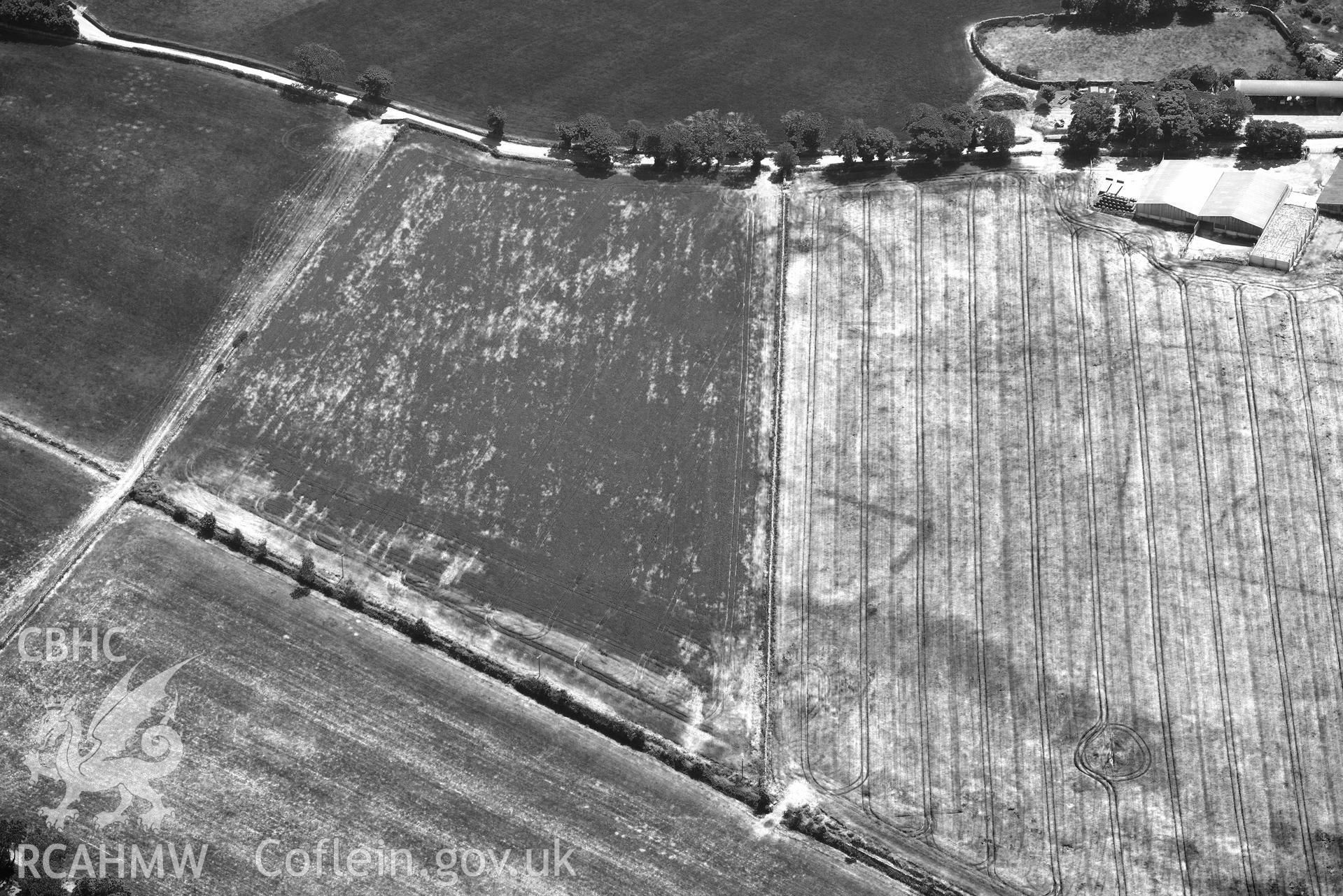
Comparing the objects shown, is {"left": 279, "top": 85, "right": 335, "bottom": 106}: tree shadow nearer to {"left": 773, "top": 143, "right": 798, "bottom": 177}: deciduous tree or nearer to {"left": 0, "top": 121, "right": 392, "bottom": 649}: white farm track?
{"left": 0, "top": 121, "right": 392, "bottom": 649}: white farm track

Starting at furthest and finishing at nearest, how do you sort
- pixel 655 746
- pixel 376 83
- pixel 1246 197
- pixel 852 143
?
pixel 376 83 → pixel 852 143 → pixel 1246 197 → pixel 655 746

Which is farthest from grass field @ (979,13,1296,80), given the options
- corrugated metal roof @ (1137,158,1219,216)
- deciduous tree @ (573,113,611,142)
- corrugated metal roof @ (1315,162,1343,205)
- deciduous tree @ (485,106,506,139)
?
deciduous tree @ (485,106,506,139)

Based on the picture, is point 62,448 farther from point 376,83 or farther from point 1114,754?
point 1114,754

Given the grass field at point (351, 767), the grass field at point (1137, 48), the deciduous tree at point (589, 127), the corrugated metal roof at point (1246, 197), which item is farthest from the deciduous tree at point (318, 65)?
the corrugated metal roof at point (1246, 197)

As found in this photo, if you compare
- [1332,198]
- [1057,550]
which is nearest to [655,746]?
[1057,550]

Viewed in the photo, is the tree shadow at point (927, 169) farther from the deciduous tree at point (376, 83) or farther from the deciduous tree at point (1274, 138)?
the deciduous tree at point (376, 83)

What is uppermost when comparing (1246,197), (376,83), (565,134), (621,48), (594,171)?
(376,83)
